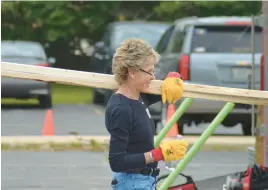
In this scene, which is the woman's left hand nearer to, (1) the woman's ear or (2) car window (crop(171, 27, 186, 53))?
(1) the woman's ear

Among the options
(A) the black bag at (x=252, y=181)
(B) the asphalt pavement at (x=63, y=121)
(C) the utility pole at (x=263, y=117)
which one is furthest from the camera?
(B) the asphalt pavement at (x=63, y=121)

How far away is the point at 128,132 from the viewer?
459cm

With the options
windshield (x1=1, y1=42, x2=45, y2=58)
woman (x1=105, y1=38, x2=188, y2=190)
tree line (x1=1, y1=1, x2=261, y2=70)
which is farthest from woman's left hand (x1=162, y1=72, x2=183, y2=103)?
tree line (x1=1, y1=1, x2=261, y2=70)

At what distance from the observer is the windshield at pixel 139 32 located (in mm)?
19103

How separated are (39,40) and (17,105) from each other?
14.0 meters

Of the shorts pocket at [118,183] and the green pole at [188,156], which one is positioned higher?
the shorts pocket at [118,183]

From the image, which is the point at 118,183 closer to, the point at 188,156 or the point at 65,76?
the point at 65,76

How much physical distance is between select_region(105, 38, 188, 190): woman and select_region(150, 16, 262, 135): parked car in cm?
771

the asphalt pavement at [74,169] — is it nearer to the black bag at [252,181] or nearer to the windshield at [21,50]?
the black bag at [252,181]

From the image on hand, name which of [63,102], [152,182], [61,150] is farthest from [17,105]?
[152,182]

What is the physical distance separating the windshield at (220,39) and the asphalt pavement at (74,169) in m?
1.92

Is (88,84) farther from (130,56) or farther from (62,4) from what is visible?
(62,4)

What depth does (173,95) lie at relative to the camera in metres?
4.76

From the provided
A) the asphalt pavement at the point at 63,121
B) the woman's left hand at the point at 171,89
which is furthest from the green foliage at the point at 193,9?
the woman's left hand at the point at 171,89
